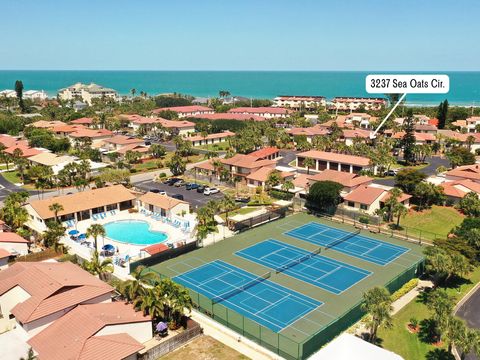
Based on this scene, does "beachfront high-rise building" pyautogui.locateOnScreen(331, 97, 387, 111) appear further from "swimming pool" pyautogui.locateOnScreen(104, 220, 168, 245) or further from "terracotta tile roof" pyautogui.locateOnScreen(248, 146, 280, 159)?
"swimming pool" pyautogui.locateOnScreen(104, 220, 168, 245)

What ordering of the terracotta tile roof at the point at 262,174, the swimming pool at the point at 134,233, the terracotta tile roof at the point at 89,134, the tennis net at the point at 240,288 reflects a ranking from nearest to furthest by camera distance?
the tennis net at the point at 240,288
the swimming pool at the point at 134,233
the terracotta tile roof at the point at 262,174
the terracotta tile roof at the point at 89,134

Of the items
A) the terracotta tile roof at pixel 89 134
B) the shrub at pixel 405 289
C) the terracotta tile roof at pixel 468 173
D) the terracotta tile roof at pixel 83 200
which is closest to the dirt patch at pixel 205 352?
the shrub at pixel 405 289

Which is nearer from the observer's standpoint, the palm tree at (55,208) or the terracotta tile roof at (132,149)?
the palm tree at (55,208)

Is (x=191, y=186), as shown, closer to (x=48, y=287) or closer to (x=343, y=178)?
(x=343, y=178)

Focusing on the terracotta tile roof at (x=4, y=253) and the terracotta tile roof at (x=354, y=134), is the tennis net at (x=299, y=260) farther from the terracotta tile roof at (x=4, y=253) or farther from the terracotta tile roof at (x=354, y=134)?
the terracotta tile roof at (x=354, y=134)

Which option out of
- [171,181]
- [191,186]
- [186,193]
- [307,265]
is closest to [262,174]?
[191,186]

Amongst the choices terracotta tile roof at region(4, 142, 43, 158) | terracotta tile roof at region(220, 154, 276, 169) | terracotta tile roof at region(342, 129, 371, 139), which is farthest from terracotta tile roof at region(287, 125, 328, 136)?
terracotta tile roof at region(4, 142, 43, 158)

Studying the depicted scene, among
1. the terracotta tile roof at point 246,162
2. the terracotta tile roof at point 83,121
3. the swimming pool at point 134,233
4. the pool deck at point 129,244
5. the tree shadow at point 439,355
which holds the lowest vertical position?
the tree shadow at point 439,355
